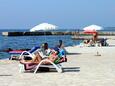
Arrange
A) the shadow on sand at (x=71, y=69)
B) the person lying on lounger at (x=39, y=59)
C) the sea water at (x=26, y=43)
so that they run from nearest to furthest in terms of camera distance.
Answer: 1. the person lying on lounger at (x=39, y=59)
2. the shadow on sand at (x=71, y=69)
3. the sea water at (x=26, y=43)

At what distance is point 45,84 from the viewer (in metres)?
11.5

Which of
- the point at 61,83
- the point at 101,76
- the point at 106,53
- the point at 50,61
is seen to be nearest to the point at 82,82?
the point at 61,83

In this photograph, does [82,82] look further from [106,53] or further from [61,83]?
[106,53]

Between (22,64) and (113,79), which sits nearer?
(113,79)

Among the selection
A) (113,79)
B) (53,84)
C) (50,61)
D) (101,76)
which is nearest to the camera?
(53,84)

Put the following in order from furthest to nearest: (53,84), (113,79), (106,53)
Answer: (106,53), (113,79), (53,84)

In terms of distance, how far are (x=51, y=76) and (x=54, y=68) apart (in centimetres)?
142

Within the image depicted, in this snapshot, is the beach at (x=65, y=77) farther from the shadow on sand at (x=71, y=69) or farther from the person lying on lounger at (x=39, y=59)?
the person lying on lounger at (x=39, y=59)

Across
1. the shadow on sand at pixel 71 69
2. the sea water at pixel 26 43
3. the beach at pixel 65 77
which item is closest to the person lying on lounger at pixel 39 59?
the beach at pixel 65 77

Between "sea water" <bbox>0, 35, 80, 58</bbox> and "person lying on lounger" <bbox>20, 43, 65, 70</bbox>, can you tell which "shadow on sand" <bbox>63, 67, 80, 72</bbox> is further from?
"sea water" <bbox>0, 35, 80, 58</bbox>

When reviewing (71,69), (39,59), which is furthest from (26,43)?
(39,59)

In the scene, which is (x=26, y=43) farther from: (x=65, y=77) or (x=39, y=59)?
(x=65, y=77)

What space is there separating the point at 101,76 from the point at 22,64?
9.13ft

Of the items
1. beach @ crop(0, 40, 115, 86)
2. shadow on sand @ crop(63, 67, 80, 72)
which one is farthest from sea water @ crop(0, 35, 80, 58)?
beach @ crop(0, 40, 115, 86)
